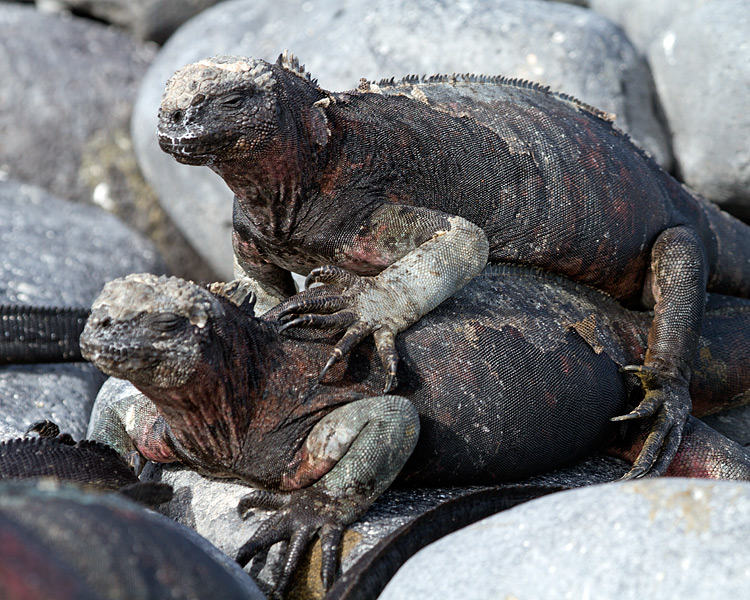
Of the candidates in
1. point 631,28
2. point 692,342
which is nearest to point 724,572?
point 692,342

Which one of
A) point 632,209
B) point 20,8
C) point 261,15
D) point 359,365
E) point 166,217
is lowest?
point 166,217

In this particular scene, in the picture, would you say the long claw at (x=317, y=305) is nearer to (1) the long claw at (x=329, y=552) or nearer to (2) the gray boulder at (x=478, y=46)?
(1) the long claw at (x=329, y=552)

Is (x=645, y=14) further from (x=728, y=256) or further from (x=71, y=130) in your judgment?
(x=71, y=130)

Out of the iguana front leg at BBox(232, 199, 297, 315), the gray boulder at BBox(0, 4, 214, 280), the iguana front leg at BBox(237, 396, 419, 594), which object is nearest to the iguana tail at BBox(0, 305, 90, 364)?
the iguana front leg at BBox(232, 199, 297, 315)

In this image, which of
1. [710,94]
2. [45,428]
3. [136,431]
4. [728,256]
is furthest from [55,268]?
[710,94]

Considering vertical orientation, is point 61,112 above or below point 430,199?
below

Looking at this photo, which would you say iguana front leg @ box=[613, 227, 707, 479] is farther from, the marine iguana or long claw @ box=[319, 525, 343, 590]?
the marine iguana

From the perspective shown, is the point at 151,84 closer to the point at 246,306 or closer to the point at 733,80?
the point at 733,80
